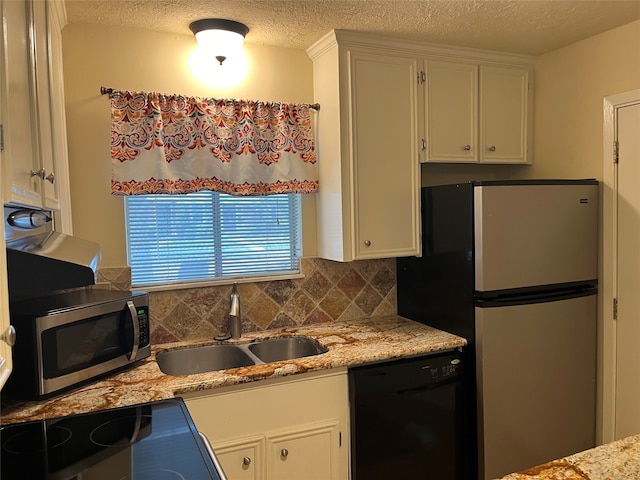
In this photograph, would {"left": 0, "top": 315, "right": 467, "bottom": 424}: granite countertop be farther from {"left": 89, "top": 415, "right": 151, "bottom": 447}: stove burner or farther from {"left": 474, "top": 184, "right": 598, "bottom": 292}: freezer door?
{"left": 474, "top": 184, "right": 598, "bottom": 292}: freezer door

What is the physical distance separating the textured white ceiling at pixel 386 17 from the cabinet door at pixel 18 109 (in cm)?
84

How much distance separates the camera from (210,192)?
103 inches

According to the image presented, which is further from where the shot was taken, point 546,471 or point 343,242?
point 343,242

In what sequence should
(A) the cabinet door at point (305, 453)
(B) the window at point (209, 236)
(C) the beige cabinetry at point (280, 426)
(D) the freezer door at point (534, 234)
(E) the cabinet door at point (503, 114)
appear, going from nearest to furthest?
(C) the beige cabinetry at point (280, 426) → (A) the cabinet door at point (305, 453) → (D) the freezer door at point (534, 234) → (B) the window at point (209, 236) → (E) the cabinet door at point (503, 114)

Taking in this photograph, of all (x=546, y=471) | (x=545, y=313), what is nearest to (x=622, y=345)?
(x=545, y=313)

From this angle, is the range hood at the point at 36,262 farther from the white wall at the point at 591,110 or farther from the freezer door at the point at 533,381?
the white wall at the point at 591,110

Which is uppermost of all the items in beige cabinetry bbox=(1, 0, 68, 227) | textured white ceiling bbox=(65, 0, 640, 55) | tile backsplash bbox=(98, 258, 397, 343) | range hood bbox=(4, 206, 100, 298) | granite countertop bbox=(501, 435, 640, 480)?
textured white ceiling bbox=(65, 0, 640, 55)

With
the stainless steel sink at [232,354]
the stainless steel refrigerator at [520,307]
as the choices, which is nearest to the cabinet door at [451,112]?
the stainless steel refrigerator at [520,307]

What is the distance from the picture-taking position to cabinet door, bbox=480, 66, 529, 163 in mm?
2801

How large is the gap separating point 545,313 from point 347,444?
1.13 metres

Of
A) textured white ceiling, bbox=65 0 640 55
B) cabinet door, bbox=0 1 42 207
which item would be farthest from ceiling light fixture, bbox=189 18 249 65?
cabinet door, bbox=0 1 42 207

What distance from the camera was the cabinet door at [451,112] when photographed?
2.68 metres

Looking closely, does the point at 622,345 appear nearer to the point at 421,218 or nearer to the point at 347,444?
the point at 421,218

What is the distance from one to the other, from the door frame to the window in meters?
1.60
